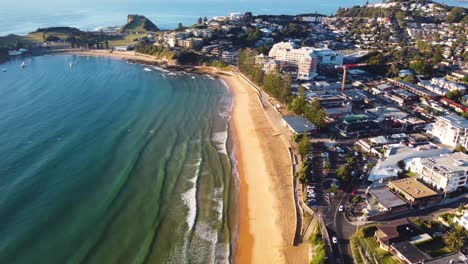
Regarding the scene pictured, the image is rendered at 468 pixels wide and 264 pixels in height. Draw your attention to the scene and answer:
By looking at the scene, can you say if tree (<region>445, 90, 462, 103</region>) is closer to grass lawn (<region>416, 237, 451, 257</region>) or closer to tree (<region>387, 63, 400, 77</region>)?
tree (<region>387, 63, 400, 77</region>)

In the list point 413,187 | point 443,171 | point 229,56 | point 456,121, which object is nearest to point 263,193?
point 413,187

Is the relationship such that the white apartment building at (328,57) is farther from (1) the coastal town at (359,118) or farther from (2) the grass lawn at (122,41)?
(2) the grass lawn at (122,41)

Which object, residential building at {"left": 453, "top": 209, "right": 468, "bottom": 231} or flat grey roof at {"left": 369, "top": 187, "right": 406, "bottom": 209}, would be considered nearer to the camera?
residential building at {"left": 453, "top": 209, "right": 468, "bottom": 231}

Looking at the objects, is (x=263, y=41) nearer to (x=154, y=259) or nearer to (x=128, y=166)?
(x=128, y=166)

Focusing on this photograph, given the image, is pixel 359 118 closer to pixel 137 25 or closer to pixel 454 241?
pixel 454 241

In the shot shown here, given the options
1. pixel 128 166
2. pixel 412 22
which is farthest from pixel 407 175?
pixel 412 22

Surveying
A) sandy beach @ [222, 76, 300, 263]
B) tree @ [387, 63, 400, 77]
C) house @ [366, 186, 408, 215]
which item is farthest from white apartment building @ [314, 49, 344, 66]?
house @ [366, 186, 408, 215]
